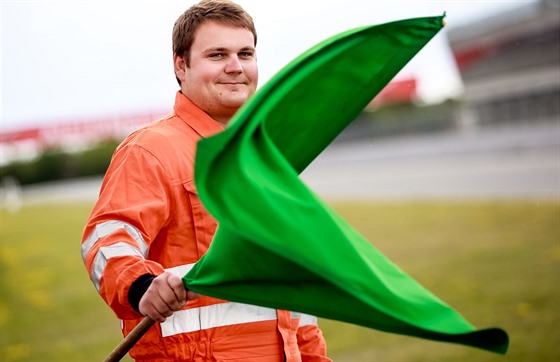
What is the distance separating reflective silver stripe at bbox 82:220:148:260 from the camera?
2676 millimetres

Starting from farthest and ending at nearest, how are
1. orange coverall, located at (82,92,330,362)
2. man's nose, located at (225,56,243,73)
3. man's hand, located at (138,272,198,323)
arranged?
1. man's nose, located at (225,56,243,73)
2. orange coverall, located at (82,92,330,362)
3. man's hand, located at (138,272,198,323)

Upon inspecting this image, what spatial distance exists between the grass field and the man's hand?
4391 mm

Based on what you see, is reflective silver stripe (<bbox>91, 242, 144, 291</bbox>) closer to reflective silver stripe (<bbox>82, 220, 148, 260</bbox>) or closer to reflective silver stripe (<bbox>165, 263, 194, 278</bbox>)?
reflective silver stripe (<bbox>82, 220, 148, 260</bbox>)

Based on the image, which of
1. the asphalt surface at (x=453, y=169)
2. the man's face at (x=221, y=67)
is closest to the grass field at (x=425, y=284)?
the asphalt surface at (x=453, y=169)

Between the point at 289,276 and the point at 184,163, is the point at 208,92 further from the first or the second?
the point at 289,276

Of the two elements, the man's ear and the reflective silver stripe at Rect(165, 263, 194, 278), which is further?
the man's ear

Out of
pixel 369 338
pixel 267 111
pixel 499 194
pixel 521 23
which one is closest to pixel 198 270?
pixel 267 111

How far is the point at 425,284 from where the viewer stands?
9594 mm

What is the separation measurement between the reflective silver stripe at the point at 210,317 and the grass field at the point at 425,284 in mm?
3932

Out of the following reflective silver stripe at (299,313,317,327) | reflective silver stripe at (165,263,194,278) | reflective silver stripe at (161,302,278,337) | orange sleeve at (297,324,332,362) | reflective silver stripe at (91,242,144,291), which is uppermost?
reflective silver stripe at (91,242,144,291)

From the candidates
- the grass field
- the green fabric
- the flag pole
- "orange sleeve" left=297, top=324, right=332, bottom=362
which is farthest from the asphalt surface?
the flag pole

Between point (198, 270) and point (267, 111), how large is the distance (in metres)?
0.55

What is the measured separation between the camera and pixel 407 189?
72.1 feet

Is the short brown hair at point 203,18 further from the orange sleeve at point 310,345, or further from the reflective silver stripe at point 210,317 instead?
the orange sleeve at point 310,345
